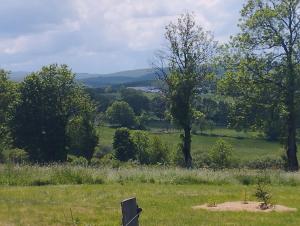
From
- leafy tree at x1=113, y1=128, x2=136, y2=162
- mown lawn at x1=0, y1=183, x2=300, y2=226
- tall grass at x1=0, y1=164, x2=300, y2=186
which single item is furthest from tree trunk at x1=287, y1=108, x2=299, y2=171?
leafy tree at x1=113, y1=128, x2=136, y2=162

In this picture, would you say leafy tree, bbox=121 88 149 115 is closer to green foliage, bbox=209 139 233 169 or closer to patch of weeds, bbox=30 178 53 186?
green foliage, bbox=209 139 233 169

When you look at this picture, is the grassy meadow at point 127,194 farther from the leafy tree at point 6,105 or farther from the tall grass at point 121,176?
the leafy tree at point 6,105

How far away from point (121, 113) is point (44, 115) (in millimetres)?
67802

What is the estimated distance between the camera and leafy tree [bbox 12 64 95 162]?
2657 inches

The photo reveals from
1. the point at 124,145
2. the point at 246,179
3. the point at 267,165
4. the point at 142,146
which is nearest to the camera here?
the point at 246,179

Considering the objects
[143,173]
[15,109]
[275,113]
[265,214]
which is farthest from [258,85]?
[15,109]

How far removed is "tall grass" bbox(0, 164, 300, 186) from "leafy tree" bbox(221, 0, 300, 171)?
15.0m

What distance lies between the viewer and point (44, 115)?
6825 cm

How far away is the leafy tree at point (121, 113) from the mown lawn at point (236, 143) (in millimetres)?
3919

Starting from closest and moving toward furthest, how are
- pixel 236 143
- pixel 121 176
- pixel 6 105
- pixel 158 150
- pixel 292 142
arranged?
pixel 121 176, pixel 292 142, pixel 6 105, pixel 158 150, pixel 236 143

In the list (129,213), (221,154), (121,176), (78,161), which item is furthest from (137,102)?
(129,213)

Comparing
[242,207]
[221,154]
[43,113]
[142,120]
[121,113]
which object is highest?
[43,113]

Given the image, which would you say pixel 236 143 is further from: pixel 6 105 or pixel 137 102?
pixel 6 105

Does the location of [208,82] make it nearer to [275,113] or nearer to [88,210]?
[275,113]
